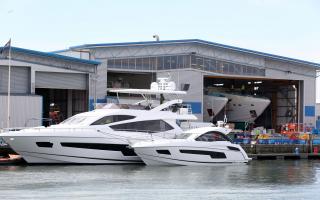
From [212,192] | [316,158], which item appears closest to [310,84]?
[316,158]

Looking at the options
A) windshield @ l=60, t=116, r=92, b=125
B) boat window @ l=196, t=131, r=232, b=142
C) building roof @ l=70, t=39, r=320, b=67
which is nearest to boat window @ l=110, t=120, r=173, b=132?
windshield @ l=60, t=116, r=92, b=125

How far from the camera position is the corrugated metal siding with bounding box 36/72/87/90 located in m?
51.6

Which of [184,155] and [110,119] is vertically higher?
[110,119]

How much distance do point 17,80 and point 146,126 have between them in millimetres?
12563

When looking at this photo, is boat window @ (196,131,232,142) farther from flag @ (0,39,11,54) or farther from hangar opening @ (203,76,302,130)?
hangar opening @ (203,76,302,130)

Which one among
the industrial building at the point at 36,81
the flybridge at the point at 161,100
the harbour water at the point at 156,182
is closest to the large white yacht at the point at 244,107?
the industrial building at the point at 36,81

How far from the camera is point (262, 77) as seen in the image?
212 feet

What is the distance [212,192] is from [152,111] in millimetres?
13144

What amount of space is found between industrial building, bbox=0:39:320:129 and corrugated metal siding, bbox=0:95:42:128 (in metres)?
1.51

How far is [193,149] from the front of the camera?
41.0 meters

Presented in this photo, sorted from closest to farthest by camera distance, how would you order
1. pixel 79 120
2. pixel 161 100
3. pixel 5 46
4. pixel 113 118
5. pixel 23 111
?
pixel 113 118 < pixel 79 120 < pixel 161 100 < pixel 5 46 < pixel 23 111

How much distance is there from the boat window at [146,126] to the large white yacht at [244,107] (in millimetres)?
28094

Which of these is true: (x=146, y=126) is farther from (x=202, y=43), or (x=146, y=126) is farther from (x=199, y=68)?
(x=202, y=43)

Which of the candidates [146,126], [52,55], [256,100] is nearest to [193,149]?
[146,126]
